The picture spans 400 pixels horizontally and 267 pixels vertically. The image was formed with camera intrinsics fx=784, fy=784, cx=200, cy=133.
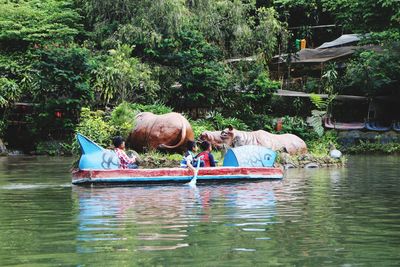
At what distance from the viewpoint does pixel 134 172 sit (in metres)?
17.4

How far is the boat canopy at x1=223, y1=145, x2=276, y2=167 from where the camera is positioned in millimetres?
19688

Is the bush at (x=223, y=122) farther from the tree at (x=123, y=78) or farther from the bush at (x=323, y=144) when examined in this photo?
the bush at (x=323, y=144)

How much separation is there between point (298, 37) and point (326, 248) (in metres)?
41.2

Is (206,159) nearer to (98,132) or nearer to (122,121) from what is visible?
(122,121)

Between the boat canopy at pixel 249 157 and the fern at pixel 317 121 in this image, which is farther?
the fern at pixel 317 121

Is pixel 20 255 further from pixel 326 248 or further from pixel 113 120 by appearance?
pixel 113 120

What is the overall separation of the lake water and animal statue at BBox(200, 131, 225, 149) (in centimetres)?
760

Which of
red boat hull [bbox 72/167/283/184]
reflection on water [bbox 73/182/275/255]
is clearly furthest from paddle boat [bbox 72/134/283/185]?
reflection on water [bbox 73/182/275/255]

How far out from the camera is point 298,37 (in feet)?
161

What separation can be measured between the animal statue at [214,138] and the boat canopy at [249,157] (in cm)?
601

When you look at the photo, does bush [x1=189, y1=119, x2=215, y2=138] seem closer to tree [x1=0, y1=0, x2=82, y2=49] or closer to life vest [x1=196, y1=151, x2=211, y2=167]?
tree [x1=0, y1=0, x2=82, y2=49]

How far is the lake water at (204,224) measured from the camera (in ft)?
27.4

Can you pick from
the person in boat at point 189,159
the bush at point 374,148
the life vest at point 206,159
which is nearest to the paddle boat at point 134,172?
the person in boat at point 189,159

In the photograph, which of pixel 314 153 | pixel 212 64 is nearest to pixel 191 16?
pixel 212 64
